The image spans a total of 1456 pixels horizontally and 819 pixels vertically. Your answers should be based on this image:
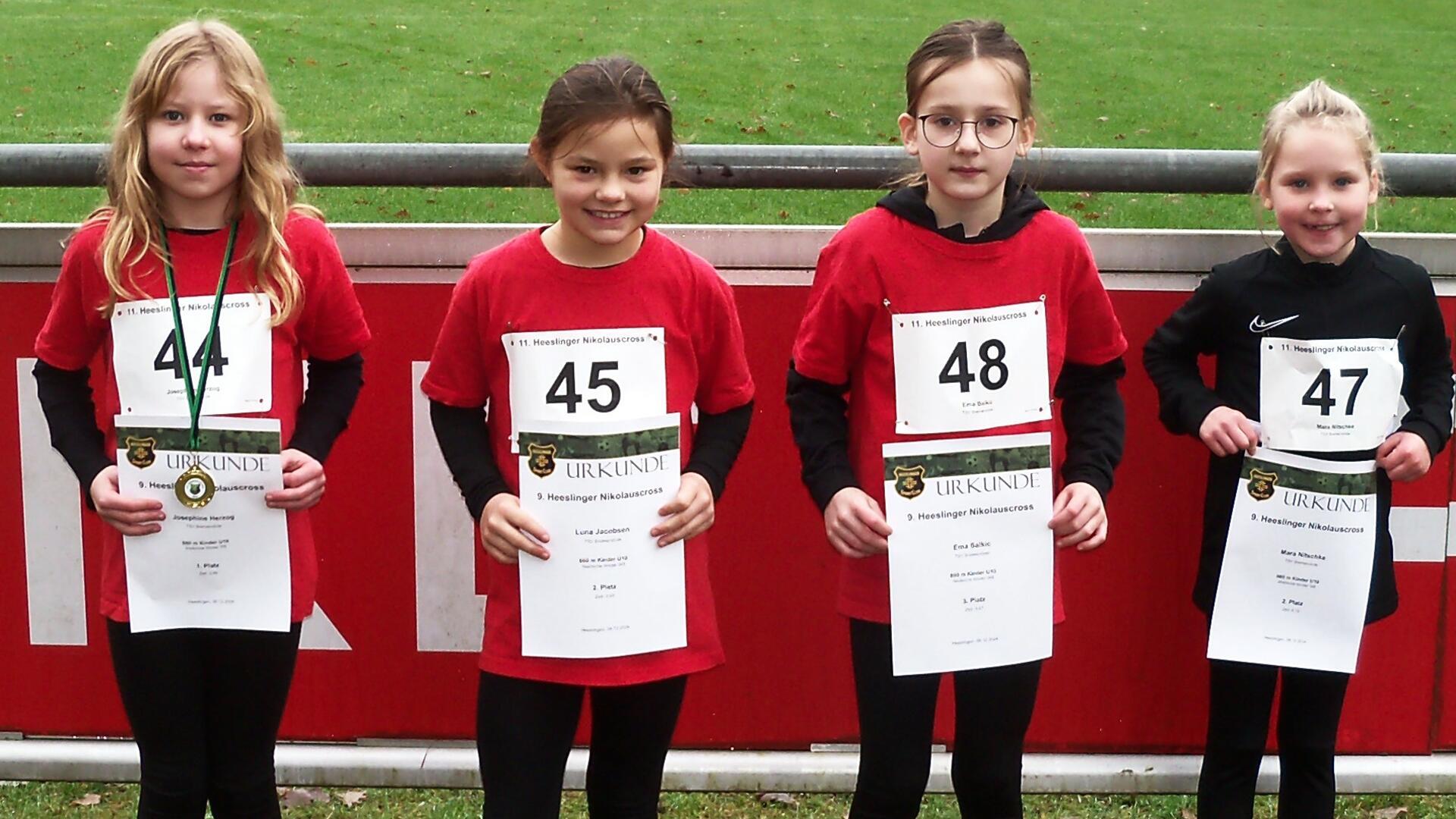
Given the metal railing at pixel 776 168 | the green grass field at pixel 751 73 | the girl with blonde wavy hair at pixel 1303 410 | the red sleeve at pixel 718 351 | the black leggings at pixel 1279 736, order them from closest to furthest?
the red sleeve at pixel 718 351
the girl with blonde wavy hair at pixel 1303 410
the black leggings at pixel 1279 736
the metal railing at pixel 776 168
the green grass field at pixel 751 73

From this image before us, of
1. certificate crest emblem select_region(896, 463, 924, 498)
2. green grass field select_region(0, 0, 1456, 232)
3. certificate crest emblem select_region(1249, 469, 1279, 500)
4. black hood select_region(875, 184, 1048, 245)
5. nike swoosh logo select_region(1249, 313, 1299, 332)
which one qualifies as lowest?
certificate crest emblem select_region(1249, 469, 1279, 500)

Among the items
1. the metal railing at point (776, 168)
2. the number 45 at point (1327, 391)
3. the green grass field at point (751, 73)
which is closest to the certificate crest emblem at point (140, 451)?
the metal railing at point (776, 168)

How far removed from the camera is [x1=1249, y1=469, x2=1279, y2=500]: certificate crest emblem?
3.46 m

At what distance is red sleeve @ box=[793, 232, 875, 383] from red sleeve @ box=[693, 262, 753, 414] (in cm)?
12

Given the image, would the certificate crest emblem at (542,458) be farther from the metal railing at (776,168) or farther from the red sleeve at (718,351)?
the metal railing at (776,168)

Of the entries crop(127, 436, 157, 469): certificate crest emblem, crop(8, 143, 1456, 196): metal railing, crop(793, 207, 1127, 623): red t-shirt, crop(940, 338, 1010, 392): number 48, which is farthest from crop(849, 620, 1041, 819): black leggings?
crop(127, 436, 157, 469): certificate crest emblem

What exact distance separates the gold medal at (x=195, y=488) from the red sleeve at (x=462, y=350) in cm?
48

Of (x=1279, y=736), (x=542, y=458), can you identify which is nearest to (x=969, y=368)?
(x=542, y=458)

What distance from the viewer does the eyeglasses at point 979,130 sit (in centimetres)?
300

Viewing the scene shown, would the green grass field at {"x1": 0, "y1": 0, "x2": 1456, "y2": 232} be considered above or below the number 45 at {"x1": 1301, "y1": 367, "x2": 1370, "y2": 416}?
above

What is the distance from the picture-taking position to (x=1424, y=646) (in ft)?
13.4

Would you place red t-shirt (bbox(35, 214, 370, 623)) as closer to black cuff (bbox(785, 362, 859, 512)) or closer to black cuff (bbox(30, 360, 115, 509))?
black cuff (bbox(30, 360, 115, 509))

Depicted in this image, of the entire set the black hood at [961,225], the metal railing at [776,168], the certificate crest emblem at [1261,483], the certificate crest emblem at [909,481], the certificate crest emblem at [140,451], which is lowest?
the certificate crest emblem at [1261,483]

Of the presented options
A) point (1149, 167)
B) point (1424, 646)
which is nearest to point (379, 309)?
point (1149, 167)
